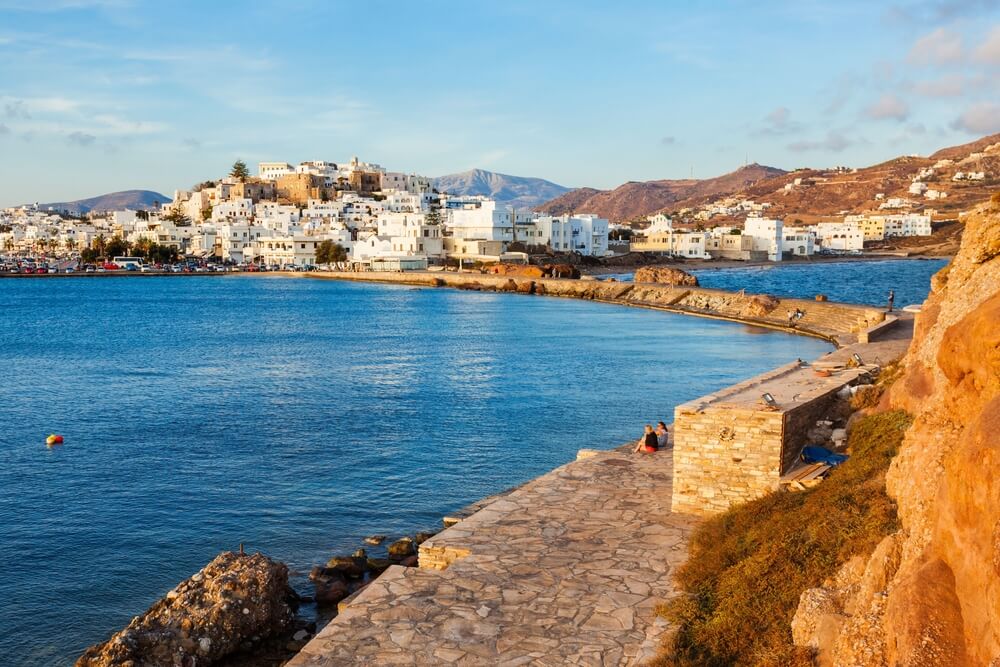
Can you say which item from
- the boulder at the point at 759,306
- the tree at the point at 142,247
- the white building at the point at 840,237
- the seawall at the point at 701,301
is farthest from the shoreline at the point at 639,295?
the white building at the point at 840,237

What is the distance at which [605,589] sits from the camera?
9.05 metres

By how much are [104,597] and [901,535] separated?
10440 millimetres

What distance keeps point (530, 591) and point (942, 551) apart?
14.9ft

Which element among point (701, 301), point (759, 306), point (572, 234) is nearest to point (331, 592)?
point (759, 306)

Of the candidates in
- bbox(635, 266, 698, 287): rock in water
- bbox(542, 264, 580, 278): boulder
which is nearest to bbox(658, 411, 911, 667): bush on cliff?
bbox(635, 266, 698, 287): rock in water

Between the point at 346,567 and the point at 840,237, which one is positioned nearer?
the point at 346,567

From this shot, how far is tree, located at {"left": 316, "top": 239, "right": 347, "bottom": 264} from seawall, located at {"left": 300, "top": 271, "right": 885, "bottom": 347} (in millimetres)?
19653

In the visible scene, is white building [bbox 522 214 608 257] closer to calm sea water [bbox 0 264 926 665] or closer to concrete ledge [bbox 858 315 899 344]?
calm sea water [bbox 0 264 926 665]

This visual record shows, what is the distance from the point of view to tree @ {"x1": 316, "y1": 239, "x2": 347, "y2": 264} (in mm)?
119312

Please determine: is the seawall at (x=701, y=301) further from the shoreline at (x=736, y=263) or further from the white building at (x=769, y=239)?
the white building at (x=769, y=239)

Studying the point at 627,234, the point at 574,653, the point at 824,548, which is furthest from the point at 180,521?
the point at 627,234

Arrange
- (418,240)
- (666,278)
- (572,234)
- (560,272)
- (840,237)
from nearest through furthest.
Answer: (666,278) → (560,272) → (418,240) → (572,234) → (840,237)

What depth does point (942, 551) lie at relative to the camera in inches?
219

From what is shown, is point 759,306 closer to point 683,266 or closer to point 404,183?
point 683,266
